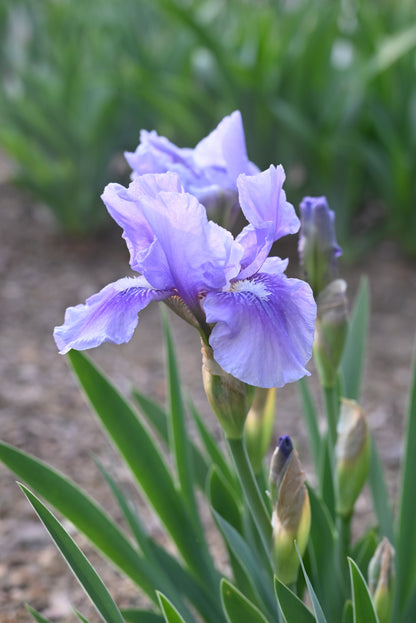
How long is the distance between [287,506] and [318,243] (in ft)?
1.06

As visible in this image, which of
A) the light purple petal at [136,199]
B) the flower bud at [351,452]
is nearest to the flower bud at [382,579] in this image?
the flower bud at [351,452]

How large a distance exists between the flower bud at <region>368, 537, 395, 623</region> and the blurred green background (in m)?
1.82

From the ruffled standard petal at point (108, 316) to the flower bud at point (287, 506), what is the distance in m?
0.21

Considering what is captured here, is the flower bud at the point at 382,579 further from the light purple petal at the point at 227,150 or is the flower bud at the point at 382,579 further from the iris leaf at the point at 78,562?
the light purple petal at the point at 227,150

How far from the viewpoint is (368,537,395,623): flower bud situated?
33.8 inches

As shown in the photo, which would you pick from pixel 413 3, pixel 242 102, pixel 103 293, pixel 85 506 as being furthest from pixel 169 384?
pixel 413 3

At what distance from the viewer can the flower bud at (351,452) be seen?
93 cm

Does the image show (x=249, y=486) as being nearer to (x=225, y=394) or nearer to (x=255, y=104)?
(x=225, y=394)

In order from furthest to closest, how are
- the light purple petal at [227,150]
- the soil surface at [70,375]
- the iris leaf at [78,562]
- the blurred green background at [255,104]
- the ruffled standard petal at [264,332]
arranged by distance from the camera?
the blurred green background at [255,104], the soil surface at [70,375], the light purple petal at [227,150], the iris leaf at [78,562], the ruffled standard petal at [264,332]

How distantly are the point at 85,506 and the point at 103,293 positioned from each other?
348mm

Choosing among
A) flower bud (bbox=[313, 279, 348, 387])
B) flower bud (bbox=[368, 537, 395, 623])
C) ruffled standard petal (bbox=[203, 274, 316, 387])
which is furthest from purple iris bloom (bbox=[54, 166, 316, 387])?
flower bud (bbox=[368, 537, 395, 623])

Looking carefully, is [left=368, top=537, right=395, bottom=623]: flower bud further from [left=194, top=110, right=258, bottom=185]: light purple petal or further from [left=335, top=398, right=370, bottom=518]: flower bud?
[left=194, top=110, right=258, bottom=185]: light purple petal

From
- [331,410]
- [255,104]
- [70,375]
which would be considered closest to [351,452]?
[331,410]

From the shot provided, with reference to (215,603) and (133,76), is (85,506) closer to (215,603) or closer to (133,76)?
(215,603)
